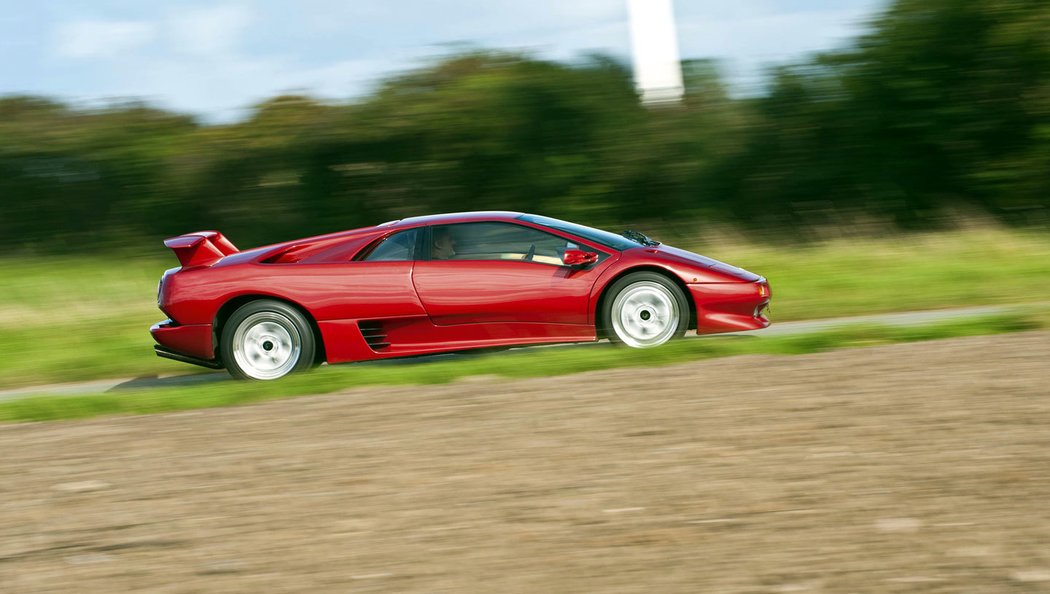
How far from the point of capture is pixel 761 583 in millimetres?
4059

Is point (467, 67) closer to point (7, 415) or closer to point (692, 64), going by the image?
point (692, 64)

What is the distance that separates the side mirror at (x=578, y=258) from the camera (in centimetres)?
938

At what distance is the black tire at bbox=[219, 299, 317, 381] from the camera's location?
9367 mm

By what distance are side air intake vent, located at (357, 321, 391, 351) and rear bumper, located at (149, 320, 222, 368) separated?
1262 mm

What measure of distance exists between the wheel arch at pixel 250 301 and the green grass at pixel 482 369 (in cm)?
70

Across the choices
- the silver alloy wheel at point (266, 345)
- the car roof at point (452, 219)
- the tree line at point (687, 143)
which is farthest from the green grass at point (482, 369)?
the tree line at point (687, 143)

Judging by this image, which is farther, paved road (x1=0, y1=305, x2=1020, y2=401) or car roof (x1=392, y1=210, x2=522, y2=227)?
paved road (x1=0, y1=305, x2=1020, y2=401)

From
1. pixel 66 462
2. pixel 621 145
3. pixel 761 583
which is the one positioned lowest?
pixel 761 583

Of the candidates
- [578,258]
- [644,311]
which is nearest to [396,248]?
[578,258]

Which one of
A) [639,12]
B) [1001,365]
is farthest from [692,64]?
[1001,365]

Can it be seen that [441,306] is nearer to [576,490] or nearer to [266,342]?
[266,342]

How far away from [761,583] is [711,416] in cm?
220

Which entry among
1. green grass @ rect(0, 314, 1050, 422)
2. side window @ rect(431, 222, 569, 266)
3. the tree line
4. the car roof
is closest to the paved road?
green grass @ rect(0, 314, 1050, 422)

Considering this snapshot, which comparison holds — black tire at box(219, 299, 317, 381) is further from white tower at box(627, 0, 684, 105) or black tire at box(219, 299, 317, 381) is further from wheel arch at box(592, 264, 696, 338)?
white tower at box(627, 0, 684, 105)
